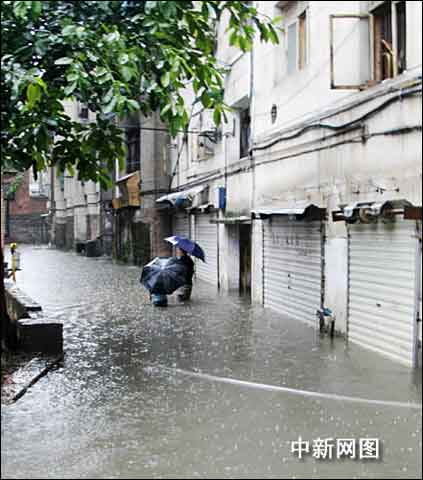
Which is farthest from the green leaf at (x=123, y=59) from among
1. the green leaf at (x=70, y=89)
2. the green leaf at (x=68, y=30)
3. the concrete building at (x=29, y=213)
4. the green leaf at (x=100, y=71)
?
the concrete building at (x=29, y=213)

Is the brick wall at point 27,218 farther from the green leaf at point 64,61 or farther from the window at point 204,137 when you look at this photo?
the green leaf at point 64,61

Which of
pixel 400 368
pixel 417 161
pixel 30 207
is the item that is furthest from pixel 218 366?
pixel 30 207

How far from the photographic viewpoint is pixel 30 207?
193 feet

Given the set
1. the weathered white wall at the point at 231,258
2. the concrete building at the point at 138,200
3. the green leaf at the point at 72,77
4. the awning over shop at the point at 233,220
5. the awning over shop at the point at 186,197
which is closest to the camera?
the green leaf at the point at 72,77

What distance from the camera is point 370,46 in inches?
418

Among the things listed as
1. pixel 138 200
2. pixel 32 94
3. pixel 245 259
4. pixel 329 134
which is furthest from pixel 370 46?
pixel 138 200

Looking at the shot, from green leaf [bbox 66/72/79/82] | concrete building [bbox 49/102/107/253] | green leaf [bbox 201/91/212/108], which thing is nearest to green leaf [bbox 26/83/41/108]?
green leaf [bbox 66/72/79/82]

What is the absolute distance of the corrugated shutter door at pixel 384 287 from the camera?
29.9 feet

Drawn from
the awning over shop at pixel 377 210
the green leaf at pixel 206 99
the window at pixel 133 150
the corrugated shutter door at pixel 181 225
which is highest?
the window at pixel 133 150

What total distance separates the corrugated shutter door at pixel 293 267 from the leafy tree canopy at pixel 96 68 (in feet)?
15.9

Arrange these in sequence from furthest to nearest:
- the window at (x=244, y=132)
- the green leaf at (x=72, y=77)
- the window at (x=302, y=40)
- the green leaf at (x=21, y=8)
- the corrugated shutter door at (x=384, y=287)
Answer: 1. the window at (x=244, y=132)
2. the window at (x=302, y=40)
3. the corrugated shutter door at (x=384, y=287)
4. the green leaf at (x=72, y=77)
5. the green leaf at (x=21, y=8)

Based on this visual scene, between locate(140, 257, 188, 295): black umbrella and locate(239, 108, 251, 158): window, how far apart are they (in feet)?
13.7

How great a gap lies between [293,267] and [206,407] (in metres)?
6.71

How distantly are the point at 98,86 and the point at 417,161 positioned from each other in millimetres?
3904
